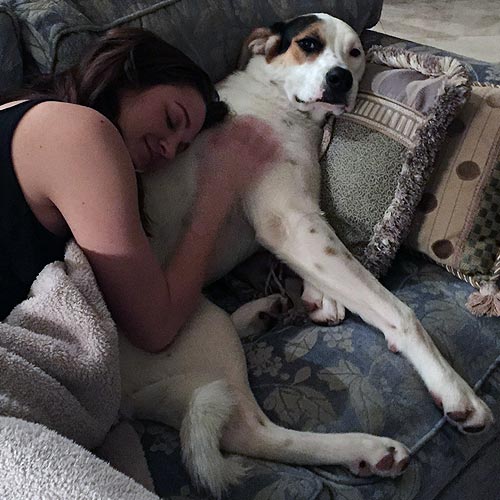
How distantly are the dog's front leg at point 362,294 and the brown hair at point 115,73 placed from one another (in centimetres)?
36

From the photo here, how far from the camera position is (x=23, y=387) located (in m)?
A: 0.91

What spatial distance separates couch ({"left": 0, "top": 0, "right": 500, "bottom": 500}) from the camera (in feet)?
3.82

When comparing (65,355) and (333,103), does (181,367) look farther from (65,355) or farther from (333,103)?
(333,103)

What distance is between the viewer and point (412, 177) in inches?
58.3

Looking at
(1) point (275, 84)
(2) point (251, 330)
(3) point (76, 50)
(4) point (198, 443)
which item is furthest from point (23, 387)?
(1) point (275, 84)

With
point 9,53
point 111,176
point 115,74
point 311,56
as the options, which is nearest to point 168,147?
point 115,74

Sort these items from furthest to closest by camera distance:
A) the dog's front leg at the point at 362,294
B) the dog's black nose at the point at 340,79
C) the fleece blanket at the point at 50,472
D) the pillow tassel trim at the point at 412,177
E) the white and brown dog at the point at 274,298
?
the dog's black nose at the point at 340,79 < the pillow tassel trim at the point at 412,177 < the dog's front leg at the point at 362,294 < the white and brown dog at the point at 274,298 < the fleece blanket at the point at 50,472

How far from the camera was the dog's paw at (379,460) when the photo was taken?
1.16 m

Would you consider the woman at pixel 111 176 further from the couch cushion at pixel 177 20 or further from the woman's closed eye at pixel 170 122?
the couch cushion at pixel 177 20

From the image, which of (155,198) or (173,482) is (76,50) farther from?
(173,482)

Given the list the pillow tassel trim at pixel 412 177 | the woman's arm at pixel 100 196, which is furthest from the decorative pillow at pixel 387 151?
the woman's arm at pixel 100 196

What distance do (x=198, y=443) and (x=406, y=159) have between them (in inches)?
30.5

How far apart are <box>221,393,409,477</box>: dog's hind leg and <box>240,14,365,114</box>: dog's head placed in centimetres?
81

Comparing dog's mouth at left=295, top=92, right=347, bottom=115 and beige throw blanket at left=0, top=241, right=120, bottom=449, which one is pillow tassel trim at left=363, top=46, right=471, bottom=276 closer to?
dog's mouth at left=295, top=92, right=347, bottom=115
